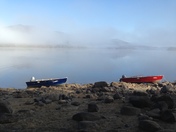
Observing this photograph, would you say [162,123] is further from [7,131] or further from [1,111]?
[1,111]

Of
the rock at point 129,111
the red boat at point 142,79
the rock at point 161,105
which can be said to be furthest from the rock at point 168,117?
the red boat at point 142,79

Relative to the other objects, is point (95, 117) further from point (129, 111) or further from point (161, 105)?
point (161, 105)

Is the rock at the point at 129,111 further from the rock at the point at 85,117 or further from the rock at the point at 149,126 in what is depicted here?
the rock at the point at 149,126

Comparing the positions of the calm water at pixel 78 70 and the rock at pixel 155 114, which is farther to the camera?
the calm water at pixel 78 70

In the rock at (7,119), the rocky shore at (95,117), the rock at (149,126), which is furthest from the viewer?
the rock at (7,119)

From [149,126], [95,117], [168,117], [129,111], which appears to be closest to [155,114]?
[168,117]

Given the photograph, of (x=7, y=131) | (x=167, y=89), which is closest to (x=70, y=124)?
(x=7, y=131)

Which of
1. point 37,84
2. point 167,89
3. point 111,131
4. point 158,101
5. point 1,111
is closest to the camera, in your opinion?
point 111,131

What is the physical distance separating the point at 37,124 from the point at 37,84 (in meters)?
17.9

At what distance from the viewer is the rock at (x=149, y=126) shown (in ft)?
28.5

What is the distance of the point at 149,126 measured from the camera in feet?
28.9

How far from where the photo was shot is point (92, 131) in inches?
343

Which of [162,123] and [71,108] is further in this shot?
[71,108]

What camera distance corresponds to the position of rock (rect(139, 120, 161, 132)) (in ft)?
28.5
